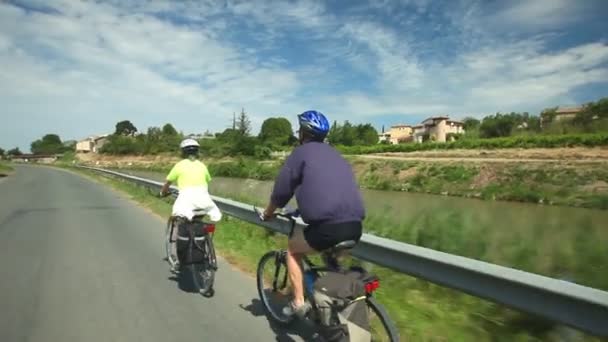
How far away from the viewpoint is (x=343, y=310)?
3248 mm

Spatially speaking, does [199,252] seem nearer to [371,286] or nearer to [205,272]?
[205,272]

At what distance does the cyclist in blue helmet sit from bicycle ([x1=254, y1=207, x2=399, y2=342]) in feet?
0.30

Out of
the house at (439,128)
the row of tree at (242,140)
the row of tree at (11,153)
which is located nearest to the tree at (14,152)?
the row of tree at (11,153)

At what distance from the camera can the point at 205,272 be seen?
18.1 ft

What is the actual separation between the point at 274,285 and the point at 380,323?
155cm

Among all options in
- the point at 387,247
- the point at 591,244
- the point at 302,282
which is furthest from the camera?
the point at 591,244

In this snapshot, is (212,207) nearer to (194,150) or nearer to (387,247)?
(194,150)

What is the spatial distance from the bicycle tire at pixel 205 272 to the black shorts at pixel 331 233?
2.28m

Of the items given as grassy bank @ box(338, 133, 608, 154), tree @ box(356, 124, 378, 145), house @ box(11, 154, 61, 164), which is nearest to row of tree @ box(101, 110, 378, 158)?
tree @ box(356, 124, 378, 145)

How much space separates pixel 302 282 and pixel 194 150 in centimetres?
296

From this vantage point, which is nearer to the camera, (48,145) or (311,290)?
(311,290)


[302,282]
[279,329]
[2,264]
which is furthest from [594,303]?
[2,264]

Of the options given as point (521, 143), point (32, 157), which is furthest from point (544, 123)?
point (32, 157)

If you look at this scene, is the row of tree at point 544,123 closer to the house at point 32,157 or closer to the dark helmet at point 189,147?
the dark helmet at point 189,147
